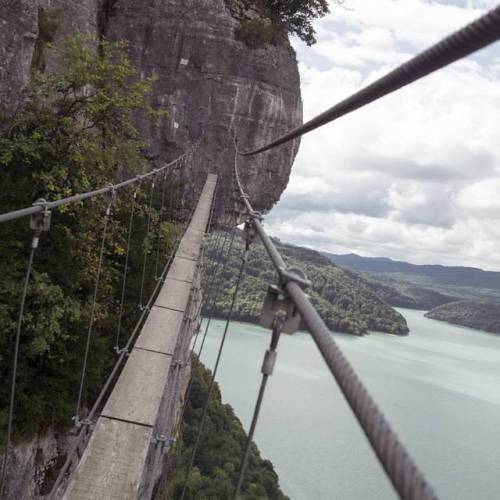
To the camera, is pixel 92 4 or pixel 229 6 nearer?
pixel 92 4

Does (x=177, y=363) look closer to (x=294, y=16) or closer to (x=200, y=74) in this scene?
(x=200, y=74)

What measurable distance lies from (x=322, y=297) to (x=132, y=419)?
6096cm

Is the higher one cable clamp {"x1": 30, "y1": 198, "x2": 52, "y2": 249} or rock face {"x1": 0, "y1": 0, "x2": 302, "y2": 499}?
rock face {"x1": 0, "y1": 0, "x2": 302, "y2": 499}

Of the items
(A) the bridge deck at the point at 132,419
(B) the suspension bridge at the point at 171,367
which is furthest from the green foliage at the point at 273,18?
(A) the bridge deck at the point at 132,419

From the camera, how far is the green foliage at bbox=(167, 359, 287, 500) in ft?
79.3

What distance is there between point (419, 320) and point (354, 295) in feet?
194

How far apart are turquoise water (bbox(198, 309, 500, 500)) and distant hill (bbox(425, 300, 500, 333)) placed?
163ft

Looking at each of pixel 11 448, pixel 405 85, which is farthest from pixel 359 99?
pixel 11 448

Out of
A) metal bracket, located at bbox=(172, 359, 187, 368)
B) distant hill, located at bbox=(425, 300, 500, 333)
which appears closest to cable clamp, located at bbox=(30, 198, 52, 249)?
metal bracket, located at bbox=(172, 359, 187, 368)

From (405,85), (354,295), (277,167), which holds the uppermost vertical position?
(277,167)

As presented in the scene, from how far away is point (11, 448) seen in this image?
523 cm

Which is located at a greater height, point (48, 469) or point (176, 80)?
point (176, 80)

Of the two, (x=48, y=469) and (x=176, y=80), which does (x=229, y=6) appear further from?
(x=48, y=469)

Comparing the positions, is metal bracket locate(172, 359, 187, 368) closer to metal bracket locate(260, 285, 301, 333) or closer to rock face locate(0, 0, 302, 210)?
metal bracket locate(260, 285, 301, 333)
